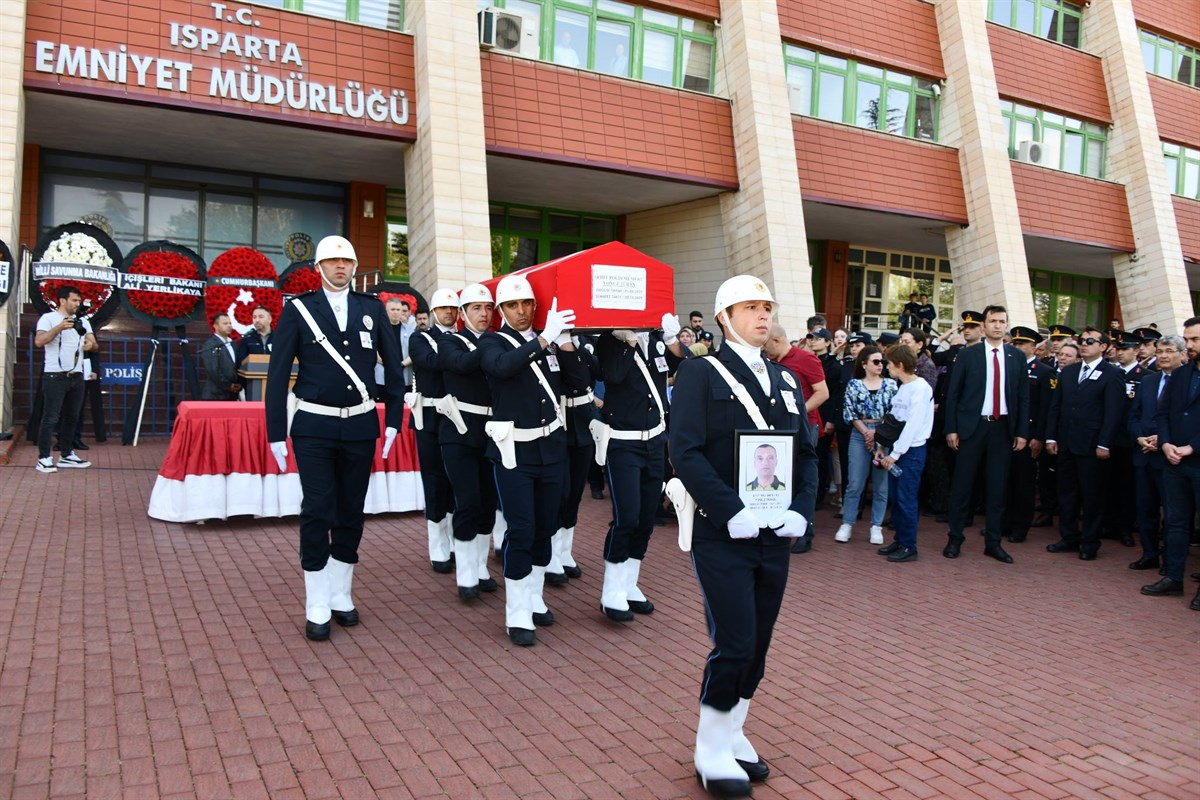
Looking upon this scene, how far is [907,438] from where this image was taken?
26.8 ft

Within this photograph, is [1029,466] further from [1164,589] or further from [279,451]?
[279,451]

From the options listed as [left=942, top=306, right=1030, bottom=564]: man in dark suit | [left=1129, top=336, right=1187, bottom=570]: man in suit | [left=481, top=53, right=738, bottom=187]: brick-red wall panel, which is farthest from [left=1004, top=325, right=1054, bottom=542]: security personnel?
[left=481, top=53, right=738, bottom=187]: brick-red wall panel

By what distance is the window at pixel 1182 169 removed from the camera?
25109 millimetres

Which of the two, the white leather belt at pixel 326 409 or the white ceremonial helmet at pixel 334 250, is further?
the white ceremonial helmet at pixel 334 250

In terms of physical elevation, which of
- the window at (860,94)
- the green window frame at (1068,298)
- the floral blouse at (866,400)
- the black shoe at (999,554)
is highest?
the window at (860,94)

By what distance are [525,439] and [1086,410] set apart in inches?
250

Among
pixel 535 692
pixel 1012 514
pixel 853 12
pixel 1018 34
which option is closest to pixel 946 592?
pixel 1012 514

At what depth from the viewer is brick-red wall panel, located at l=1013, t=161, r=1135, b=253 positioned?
21562mm

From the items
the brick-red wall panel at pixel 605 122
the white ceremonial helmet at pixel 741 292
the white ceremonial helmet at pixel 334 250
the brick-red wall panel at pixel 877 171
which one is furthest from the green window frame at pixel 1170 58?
the white ceremonial helmet at pixel 741 292

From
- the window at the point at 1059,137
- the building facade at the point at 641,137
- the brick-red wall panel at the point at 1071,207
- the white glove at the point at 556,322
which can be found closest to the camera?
the white glove at the point at 556,322

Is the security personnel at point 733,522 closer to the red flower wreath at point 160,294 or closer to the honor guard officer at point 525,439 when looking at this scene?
the honor guard officer at point 525,439

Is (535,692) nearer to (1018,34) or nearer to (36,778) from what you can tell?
(36,778)

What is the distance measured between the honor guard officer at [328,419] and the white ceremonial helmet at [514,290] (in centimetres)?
87

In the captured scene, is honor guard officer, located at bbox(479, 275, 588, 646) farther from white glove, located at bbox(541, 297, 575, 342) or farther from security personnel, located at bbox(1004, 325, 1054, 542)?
security personnel, located at bbox(1004, 325, 1054, 542)
